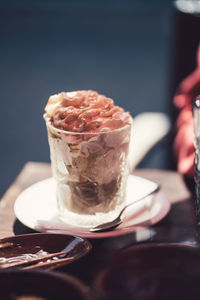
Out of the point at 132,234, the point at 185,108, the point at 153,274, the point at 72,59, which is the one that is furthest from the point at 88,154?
the point at 72,59

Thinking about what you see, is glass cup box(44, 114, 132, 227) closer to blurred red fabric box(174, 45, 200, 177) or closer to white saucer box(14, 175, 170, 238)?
white saucer box(14, 175, 170, 238)

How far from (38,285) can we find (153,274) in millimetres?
116

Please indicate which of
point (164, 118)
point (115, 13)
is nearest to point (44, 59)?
point (115, 13)

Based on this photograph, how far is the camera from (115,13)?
4.94 meters

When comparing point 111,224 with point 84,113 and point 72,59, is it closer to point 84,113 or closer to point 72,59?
point 84,113

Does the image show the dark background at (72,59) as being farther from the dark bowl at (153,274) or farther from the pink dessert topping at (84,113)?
the dark bowl at (153,274)

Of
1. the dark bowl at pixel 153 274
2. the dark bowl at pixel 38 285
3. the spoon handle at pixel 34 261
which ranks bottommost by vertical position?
the spoon handle at pixel 34 261

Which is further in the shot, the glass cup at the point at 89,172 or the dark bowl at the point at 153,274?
the glass cup at the point at 89,172

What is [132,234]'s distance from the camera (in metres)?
0.71

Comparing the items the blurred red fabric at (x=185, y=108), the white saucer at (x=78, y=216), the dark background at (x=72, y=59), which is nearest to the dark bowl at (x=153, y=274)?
the white saucer at (x=78, y=216)

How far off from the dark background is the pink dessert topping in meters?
1.27

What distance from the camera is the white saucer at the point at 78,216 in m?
0.70

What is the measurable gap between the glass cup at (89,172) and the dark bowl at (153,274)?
0.70ft

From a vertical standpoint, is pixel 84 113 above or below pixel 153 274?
above
